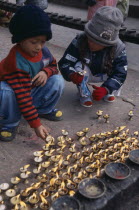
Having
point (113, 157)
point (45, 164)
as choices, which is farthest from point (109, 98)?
point (45, 164)

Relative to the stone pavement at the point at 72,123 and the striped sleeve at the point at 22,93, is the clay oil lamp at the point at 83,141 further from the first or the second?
the striped sleeve at the point at 22,93

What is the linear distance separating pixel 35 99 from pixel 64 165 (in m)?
0.78

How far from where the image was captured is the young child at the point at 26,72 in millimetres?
2170

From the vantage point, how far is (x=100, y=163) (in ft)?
7.02

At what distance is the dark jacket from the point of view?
2.96m

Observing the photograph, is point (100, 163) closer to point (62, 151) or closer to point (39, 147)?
point (62, 151)

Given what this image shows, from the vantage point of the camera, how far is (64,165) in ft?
6.99

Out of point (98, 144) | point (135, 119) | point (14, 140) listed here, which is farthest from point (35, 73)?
point (135, 119)

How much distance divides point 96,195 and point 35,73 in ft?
3.82

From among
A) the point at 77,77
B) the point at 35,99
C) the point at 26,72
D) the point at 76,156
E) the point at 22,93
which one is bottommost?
the point at 76,156

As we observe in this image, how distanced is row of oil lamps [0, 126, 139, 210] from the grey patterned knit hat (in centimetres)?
83

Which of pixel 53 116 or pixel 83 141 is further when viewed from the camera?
pixel 53 116

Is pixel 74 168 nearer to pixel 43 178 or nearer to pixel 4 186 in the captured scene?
pixel 43 178

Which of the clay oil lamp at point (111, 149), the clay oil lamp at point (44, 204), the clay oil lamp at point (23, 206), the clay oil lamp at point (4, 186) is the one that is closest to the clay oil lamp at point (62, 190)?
the clay oil lamp at point (44, 204)
